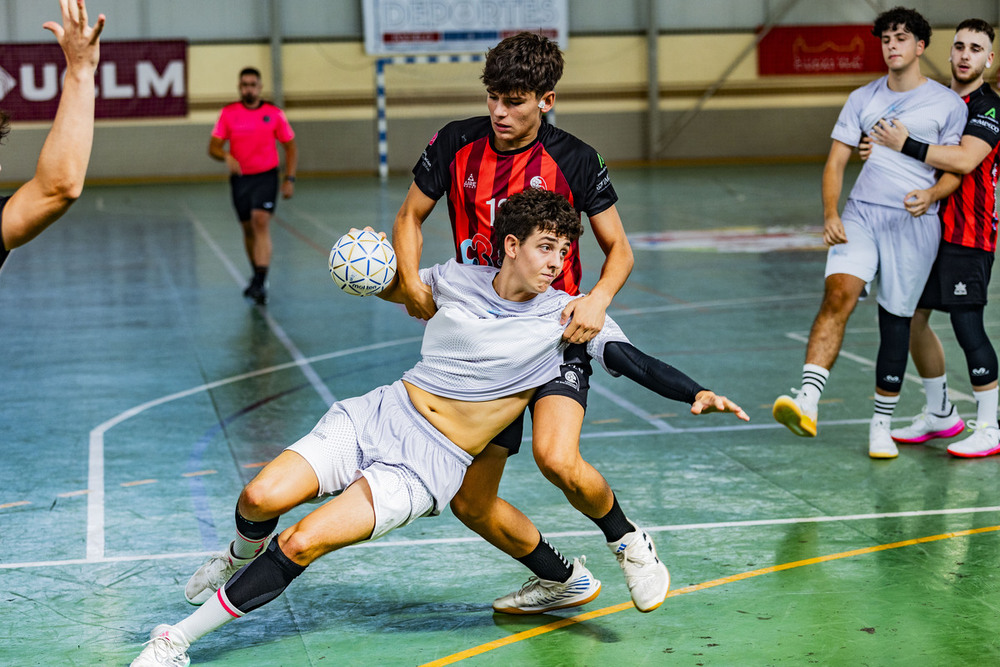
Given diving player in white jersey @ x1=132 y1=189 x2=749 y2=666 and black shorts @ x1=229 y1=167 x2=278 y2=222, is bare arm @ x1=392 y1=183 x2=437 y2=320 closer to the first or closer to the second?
diving player in white jersey @ x1=132 y1=189 x2=749 y2=666

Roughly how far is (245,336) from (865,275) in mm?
5742

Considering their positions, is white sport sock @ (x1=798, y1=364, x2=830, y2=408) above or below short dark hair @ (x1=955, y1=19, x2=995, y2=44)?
below

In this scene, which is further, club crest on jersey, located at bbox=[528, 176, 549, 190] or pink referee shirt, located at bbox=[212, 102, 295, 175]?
pink referee shirt, located at bbox=[212, 102, 295, 175]

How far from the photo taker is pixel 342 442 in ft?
13.2

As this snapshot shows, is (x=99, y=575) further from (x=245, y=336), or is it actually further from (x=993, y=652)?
(x=245, y=336)

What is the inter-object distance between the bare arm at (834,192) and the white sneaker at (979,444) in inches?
51.1

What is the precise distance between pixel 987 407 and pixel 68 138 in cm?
526

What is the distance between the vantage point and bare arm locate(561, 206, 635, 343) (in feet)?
13.8

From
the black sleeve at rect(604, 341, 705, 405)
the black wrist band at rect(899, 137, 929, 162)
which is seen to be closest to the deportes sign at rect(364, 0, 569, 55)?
the black wrist band at rect(899, 137, 929, 162)

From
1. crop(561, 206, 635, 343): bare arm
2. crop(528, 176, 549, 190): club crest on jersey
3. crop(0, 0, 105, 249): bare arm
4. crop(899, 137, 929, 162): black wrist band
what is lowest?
crop(561, 206, 635, 343): bare arm

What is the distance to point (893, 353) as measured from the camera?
6.56 metres

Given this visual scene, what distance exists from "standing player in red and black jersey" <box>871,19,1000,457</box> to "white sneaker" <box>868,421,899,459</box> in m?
0.32

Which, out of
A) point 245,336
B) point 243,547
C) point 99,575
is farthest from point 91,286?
point 243,547

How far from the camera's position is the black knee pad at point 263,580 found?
12.4 ft
